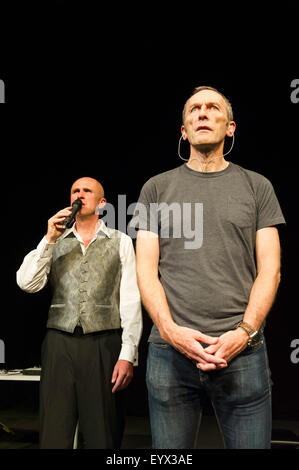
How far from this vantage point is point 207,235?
4.17ft

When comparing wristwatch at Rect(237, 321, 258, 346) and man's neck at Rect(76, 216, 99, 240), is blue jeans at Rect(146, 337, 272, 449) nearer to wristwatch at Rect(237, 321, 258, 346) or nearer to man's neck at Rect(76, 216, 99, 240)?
wristwatch at Rect(237, 321, 258, 346)

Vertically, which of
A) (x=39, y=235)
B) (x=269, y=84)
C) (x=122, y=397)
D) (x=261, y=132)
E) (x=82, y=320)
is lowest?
(x=122, y=397)

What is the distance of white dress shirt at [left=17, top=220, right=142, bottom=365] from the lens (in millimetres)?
2016

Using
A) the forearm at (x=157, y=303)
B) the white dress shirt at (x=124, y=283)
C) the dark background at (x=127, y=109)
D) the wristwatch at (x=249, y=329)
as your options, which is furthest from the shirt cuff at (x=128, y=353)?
the dark background at (x=127, y=109)

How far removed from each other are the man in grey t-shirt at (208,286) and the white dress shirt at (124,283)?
30.5 inches

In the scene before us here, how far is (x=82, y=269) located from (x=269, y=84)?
1996 mm

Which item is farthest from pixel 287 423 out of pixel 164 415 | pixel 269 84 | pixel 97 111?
pixel 164 415

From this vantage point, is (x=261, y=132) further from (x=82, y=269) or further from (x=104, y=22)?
(x=82, y=269)

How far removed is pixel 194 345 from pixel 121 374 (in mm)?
899

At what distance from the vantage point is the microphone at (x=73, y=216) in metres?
2.01

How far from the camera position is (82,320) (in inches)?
77.5

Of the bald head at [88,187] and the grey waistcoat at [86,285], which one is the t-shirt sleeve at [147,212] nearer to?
the grey waistcoat at [86,285]

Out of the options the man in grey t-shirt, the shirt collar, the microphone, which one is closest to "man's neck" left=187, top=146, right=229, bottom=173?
the man in grey t-shirt

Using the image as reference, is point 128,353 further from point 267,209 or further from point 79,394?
point 267,209
